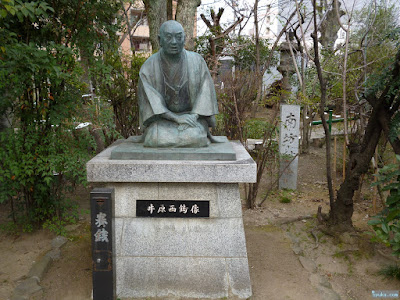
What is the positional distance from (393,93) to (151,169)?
2503 mm

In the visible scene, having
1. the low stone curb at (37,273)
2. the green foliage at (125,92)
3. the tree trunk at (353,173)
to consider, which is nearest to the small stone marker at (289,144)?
the tree trunk at (353,173)

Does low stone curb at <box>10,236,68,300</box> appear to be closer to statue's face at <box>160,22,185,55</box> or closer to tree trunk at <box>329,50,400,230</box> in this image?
statue's face at <box>160,22,185,55</box>

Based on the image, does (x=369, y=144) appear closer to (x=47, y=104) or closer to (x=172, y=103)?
(x=172, y=103)

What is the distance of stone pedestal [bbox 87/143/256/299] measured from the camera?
3.10m

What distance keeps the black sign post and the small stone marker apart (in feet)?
12.8

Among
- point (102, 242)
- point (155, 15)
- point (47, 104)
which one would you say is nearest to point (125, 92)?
point (155, 15)

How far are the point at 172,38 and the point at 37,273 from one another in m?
2.62

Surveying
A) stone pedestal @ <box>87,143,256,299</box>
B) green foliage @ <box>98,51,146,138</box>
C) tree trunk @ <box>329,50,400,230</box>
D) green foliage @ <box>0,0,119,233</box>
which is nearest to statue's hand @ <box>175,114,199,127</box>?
stone pedestal @ <box>87,143,256,299</box>

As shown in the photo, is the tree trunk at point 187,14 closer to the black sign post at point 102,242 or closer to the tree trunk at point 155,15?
the tree trunk at point 155,15

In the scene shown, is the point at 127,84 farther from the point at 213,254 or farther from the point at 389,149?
the point at 389,149

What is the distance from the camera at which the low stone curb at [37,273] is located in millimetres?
3284

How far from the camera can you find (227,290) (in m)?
3.16

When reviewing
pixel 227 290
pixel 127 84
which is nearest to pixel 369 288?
pixel 227 290

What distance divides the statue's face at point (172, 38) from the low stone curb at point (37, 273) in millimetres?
2490
